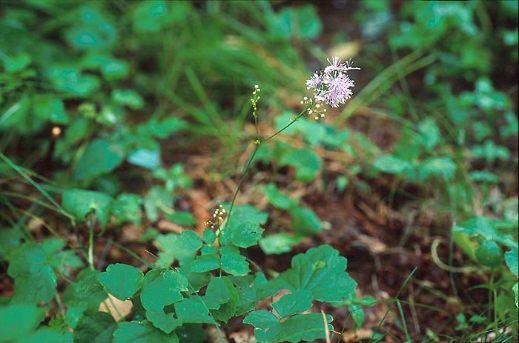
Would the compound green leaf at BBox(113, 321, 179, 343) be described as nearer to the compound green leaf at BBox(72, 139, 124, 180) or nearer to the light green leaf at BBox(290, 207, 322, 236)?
the light green leaf at BBox(290, 207, 322, 236)

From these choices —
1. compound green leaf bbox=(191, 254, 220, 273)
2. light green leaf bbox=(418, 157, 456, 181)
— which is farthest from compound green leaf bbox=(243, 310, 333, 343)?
light green leaf bbox=(418, 157, 456, 181)

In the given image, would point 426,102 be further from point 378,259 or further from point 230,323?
point 230,323

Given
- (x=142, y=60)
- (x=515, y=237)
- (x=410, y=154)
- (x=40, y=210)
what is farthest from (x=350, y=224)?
(x=142, y=60)

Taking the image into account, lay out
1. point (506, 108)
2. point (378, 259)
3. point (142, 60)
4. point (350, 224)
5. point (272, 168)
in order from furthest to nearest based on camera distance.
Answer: point (142, 60) → point (506, 108) → point (272, 168) → point (350, 224) → point (378, 259)

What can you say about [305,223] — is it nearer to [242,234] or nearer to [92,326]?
[242,234]

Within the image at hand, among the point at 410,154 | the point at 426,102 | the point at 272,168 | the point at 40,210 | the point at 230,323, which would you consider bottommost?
the point at 230,323

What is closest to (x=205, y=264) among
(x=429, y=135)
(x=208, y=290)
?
(x=208, y=290)
